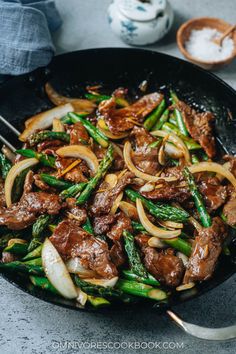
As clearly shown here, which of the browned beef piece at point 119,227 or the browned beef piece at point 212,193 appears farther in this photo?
the browned beef piece at point 212,193

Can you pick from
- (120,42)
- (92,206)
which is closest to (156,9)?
(120,42)

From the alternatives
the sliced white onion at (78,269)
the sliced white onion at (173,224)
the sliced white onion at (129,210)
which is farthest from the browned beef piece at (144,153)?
the sliced white onion at (78,269)

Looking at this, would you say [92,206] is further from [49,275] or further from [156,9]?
[156,9]

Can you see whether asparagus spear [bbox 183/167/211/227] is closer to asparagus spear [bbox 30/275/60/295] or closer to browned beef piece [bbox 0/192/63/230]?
browned beef piece [bbox 0/192/63/230]

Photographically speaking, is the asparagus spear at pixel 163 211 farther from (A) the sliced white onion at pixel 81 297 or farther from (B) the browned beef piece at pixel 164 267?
(A) the sliced white onion at pixel 81 297

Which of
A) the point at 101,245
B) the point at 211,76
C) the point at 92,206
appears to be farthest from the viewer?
the point at 211,76

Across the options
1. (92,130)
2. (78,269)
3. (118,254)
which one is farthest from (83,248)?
(92,130)
